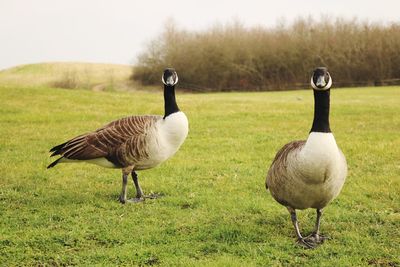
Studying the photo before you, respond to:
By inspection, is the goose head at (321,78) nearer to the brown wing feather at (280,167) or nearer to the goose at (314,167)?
the goose at (314,167)

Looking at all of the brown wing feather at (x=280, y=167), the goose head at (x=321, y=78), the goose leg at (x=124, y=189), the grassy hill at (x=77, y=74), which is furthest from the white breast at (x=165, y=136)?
the grassy hill at (x=77, y=74)

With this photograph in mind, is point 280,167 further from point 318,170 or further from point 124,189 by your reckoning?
point 124,189

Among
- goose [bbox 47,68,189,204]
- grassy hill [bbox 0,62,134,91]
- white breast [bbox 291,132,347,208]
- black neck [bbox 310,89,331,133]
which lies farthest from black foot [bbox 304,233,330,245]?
grassy hill [bbox 0,62,134,91]

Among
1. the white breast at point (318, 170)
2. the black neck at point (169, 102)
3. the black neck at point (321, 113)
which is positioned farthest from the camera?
the black neck at point (169, 102)

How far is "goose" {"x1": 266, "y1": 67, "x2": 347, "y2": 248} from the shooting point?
5.25 m

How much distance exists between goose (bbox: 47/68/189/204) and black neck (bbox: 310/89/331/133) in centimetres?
275

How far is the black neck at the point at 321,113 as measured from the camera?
533 cm

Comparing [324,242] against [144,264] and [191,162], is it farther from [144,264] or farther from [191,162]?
[191,162]

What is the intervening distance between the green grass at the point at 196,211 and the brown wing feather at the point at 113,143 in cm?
84

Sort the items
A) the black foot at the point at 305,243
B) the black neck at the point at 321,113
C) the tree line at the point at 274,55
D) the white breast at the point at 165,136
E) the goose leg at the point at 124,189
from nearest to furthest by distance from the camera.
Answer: the black neck at the point at 321,113 < the black foot at the point at 305,243 < the white breast at the point at 165,136 < the goose leg at the point at 124,189 < the tree line at the point at 274,55

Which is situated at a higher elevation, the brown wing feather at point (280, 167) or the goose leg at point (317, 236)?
the brown wing feather at point (280, 167)

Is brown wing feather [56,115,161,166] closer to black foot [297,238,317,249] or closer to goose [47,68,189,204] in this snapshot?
goose [47,68,189,204]

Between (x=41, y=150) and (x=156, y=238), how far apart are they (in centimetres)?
811

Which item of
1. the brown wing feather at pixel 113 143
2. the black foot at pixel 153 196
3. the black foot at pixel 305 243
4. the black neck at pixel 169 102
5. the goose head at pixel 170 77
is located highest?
the goose head at pixel 170 77
